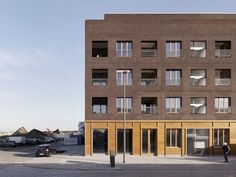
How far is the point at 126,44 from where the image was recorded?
1855 inches

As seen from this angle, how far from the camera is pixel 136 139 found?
46344 millimetres

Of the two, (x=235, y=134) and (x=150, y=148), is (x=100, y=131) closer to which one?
(x=150, y=148)

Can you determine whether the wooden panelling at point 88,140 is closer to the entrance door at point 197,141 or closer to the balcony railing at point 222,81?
the entrance door at point 197,141

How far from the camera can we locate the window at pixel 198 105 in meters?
46.9

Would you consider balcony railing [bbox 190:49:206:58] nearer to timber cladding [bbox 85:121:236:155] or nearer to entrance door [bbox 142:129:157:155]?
timber cladding [bbox 85:121:236:155]

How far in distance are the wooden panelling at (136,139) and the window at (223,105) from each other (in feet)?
28.4

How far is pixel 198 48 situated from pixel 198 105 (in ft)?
20.1

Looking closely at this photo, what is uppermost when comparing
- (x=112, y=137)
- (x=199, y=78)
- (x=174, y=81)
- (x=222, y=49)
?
(x=222, y=49)

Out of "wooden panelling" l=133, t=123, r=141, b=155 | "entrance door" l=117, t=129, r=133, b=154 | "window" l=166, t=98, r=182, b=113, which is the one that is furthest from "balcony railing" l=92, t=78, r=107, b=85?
"window" l=166, t=98, r=182, b=113

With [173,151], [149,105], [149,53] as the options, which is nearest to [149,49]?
[149,53]

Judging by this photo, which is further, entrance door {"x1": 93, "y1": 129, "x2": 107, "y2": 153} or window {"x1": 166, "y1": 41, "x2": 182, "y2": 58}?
window {"x1": 166, "y1": 41, "x2": 182, "y2": 58}

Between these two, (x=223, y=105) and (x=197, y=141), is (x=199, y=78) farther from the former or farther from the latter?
(x=197, y=141)

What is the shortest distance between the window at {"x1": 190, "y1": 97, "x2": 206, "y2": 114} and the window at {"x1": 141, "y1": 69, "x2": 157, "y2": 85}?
4.61m

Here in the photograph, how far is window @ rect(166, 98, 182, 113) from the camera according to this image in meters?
46.8
